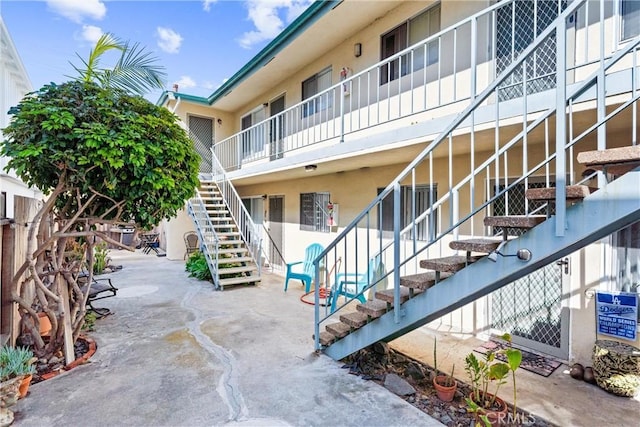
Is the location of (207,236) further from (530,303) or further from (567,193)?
(567,193)

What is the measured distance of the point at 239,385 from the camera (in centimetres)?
339

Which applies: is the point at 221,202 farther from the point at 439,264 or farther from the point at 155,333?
the point at 439,264

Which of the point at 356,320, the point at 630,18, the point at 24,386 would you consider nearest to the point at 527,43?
the point at 630,18

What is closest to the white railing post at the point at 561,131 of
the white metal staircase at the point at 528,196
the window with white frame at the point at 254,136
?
the white metal staircase at the point at 528,196

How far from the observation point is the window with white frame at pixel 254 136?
10391mm

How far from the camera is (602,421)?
293cm

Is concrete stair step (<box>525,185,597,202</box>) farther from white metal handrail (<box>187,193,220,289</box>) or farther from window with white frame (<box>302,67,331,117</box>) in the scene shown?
white metal handrail (<box>187,193,220,289</box>)

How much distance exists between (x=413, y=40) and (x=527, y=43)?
6.71 ft

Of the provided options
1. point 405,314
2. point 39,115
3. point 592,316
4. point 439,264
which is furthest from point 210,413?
point 592,316

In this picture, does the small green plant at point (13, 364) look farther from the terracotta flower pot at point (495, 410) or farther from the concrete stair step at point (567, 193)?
the concrete stair step at point (567, 193)

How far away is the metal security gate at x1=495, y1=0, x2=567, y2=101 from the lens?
3.84 metres

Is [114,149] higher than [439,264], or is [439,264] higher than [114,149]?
[114,149]

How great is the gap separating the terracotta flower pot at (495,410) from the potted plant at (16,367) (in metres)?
4.15

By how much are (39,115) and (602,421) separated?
6.11m
